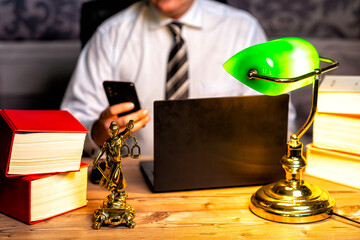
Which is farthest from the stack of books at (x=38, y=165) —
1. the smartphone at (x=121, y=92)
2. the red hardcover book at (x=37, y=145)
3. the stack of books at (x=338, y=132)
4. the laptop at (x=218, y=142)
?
the stack of books at (x=338, y=132)

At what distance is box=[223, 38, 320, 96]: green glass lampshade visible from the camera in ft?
2.32

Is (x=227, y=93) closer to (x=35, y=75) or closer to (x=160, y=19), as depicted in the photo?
(x=160, y=19)

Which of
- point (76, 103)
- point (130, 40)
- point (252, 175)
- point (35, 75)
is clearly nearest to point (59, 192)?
point (252, 175)

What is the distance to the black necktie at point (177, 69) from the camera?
164 cm

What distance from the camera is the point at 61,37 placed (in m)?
2.12

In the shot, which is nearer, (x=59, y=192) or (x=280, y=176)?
(x=59, y=192)

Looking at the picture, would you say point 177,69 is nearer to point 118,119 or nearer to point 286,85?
point 118,119

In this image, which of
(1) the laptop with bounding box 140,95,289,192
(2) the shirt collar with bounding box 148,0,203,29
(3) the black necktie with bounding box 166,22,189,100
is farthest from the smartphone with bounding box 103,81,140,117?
(2) the shirt collar with bounding box 148,0,203,29

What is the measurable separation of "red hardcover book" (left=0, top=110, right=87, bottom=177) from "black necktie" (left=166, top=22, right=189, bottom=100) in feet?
2.90

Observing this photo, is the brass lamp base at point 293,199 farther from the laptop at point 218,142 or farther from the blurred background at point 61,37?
the blurred background at point 61,37

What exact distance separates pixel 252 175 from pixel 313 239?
0.81 feet

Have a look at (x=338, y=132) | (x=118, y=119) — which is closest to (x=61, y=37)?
(x=118, y=119)

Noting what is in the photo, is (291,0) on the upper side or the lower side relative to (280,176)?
upper

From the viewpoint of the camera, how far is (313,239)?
0.69 meters
